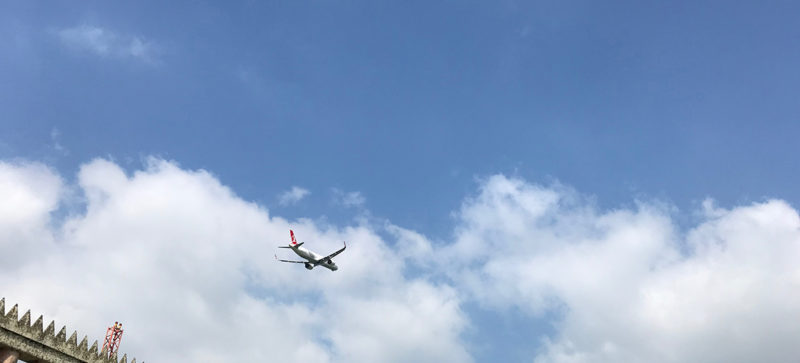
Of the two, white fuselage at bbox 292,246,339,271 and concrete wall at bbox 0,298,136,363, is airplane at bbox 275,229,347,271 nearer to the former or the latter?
white fuselage at bbox 292,246,339,271

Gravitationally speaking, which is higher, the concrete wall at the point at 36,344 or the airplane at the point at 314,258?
the airplane at the point at 314,258

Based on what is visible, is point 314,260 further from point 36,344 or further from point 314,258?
point 36,344

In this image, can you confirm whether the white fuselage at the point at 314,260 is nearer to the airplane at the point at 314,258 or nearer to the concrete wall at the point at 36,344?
the airplane at the point at 314,258

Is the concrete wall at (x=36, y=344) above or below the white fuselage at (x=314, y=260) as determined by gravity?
below

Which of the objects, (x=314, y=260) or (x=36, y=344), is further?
(x=314, y=260)

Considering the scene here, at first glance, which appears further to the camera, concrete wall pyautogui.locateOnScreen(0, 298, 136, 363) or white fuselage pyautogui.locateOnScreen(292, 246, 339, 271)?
white fuselage pyautogui.locateOnScreen(292, 246, 339, 271)

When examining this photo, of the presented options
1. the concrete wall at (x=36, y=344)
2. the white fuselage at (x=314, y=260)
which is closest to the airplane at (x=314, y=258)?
the white fuselage at (x=314, y=260)

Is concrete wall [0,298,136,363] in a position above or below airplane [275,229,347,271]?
below

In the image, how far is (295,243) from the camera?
9419cm

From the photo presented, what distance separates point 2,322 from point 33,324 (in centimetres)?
263

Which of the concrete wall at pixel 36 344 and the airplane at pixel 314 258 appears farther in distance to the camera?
the airplane at pixel 314 258

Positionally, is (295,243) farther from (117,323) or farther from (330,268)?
(117,323)

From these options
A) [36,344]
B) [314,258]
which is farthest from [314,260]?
[36,344]

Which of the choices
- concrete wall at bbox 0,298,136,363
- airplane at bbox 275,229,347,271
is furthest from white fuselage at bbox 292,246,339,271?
concrete wall at bbox 0,298,136,363
